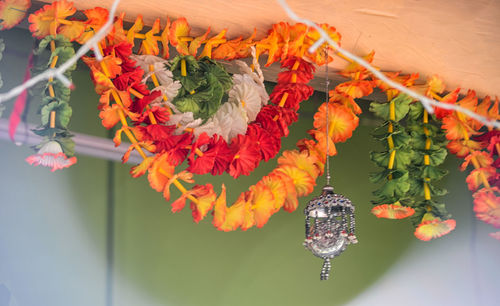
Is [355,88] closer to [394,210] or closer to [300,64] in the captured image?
[300,64]

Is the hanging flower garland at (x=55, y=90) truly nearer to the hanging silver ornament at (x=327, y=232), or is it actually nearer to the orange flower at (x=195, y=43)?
the orange flower at (x=195, y=43)

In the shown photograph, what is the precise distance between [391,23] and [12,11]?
0.96 meters

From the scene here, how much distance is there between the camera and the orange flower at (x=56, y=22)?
4.36 feet

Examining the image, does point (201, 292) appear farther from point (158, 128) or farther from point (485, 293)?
point (485, 293)

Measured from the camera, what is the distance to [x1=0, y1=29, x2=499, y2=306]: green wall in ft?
5.17

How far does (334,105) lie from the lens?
169 cm

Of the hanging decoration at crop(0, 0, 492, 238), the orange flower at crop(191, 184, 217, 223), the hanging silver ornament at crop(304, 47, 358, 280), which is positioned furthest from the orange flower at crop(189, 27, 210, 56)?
the hanging silver ornament at crop(304, 47, 358, 280)

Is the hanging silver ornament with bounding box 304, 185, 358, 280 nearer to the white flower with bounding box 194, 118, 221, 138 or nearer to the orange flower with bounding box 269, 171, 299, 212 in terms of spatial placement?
the orange flower with bounding box 269, 171, 299, 212

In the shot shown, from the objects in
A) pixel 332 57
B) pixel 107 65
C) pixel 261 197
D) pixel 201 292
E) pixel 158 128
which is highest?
pixel 332 57

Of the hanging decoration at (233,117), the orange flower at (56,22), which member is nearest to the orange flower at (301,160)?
the hanging decoration at (233,117)

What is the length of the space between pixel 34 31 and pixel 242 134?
1.87 feet

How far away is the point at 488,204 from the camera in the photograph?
1.76 meters

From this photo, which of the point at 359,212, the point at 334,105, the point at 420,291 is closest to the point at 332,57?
the point at 334,105

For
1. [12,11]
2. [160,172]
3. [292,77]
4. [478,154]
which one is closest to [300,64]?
[292,77]
